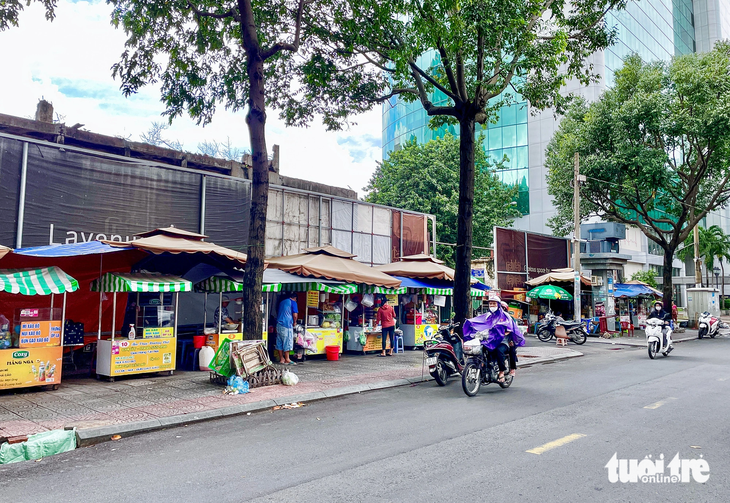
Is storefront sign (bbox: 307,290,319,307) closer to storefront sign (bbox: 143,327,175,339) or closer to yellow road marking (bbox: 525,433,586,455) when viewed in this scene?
storefront sign (bbox: 143,327,175,339)

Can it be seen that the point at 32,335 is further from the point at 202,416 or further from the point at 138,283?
the point at 202,416

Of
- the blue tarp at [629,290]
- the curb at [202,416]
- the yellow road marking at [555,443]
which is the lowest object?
the curb at [202,416]

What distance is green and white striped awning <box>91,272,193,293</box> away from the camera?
10.6 metres

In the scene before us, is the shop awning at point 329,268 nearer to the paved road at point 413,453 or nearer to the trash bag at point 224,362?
the trash bag at point 224,362

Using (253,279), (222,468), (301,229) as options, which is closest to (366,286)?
(301,229)

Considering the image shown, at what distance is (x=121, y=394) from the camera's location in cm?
938

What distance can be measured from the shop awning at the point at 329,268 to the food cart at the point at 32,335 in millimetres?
5753

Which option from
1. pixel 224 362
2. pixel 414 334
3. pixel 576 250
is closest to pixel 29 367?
pixel 224 362

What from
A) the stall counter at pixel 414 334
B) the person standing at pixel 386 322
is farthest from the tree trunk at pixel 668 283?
the person standing at pixel 386 322

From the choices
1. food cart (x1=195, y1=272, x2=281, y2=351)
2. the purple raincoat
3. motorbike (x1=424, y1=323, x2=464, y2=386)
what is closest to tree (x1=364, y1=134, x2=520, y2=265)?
food cart (x1=195, y1=272, x2=281, y2=351)

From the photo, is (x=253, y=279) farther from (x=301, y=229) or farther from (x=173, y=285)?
(x=301, y=229)

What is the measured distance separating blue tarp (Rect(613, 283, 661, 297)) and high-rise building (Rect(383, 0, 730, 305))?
14.5 metres

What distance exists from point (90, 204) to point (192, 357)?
498 cm

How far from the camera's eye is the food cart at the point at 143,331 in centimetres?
1068
